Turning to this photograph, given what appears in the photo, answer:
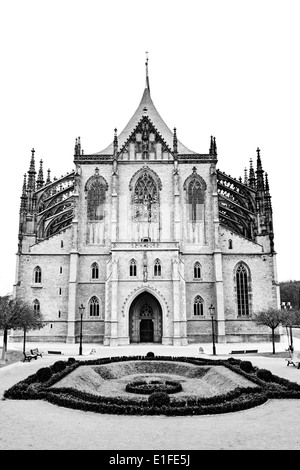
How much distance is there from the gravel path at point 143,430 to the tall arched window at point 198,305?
104ft

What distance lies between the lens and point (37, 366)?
2755cm

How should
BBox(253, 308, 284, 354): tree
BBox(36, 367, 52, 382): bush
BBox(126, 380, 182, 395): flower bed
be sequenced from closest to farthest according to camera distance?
BBox(126, 380, 182, 395): flower bed
BBox(36, 367, 52, 382): bush
BBox(253, 308, 284, 354): tree

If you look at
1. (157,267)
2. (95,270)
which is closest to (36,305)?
(95,270)

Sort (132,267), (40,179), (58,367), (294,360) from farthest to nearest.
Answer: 1. (40,179)
2. (132,267)
3. (294,360)
4. (58,367)

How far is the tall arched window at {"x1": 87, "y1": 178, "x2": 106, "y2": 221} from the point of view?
50500 millimetres

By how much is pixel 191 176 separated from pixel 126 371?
3032cm

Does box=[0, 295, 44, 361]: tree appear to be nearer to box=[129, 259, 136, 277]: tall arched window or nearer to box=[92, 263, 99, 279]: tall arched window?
box=[92, 263, 99, 279]: tall arched window

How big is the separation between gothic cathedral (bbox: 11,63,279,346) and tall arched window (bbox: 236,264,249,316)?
4.6 inches

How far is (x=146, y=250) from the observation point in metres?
46.8

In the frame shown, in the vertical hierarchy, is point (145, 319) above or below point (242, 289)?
below

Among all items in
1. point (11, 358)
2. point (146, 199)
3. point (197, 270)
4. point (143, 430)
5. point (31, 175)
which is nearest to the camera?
point (143, 430)

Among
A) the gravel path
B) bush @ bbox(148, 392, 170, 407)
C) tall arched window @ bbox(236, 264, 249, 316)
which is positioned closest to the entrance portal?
tall arched window @ bbox(236, 264, 249, 316)

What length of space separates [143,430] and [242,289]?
38.2 meters

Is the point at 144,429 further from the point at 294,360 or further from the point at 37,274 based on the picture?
the point at 37,274
